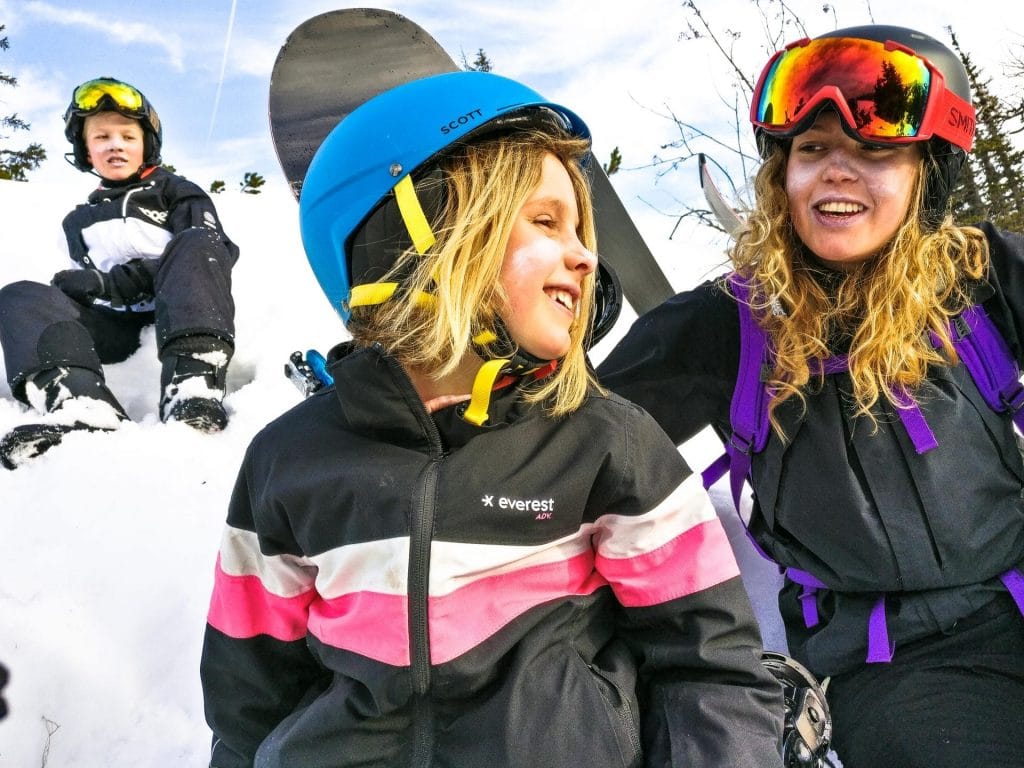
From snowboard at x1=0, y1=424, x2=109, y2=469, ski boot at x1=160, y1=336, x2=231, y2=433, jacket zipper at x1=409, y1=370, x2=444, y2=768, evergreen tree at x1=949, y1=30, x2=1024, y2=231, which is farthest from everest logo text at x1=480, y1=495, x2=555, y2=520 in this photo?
evergreen tree at x1=949, y1=30, x2=1024, y2=231

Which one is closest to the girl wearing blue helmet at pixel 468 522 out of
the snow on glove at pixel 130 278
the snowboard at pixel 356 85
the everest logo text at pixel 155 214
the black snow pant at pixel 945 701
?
the black snow pant at pixel 945 701

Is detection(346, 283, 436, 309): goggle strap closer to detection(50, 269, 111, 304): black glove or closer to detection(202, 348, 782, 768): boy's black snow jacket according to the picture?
detection(202, 348, 782, 768): boy's black snow jacket

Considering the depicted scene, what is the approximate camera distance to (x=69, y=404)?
3373 millimetres

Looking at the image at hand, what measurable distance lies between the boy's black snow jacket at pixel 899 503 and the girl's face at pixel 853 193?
266 millimetres

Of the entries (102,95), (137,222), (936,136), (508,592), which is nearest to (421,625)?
(508,592)

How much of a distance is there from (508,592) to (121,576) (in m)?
1.71

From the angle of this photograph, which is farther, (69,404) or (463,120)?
(69,404)

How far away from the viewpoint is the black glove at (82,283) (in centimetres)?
398

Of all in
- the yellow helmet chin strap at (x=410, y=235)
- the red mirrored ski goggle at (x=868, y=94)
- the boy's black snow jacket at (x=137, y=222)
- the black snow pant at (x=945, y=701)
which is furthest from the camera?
the boy's black snow jacket at (x=137, y=222)

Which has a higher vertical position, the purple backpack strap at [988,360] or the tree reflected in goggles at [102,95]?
the tree reflected in goggles at [102,95]

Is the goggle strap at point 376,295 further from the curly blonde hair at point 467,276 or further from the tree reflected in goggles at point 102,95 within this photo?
the tree reflected in goggles at point 102,95

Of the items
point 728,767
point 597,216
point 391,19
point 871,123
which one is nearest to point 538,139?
point 871,123

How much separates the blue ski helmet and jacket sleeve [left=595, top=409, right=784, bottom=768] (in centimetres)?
47

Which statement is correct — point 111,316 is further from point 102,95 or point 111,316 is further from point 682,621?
point 682,621
